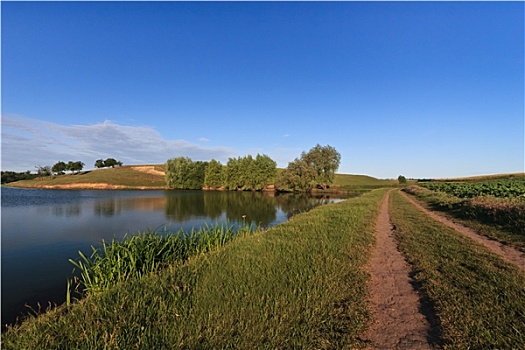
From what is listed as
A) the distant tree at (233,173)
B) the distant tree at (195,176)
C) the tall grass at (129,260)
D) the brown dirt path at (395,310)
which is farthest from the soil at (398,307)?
the distant tree at (195,176)

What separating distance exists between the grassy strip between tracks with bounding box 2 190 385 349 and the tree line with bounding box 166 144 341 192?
60044 mm

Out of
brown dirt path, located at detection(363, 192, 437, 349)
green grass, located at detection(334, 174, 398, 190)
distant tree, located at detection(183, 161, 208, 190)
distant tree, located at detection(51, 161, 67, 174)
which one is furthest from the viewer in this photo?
distant tree, located at detection(51, 161, 67, 174)

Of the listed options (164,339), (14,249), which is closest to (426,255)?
(164,339)

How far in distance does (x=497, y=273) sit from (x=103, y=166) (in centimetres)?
14578

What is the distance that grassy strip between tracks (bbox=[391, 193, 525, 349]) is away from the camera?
11.5 ft

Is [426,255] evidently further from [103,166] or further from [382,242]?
[103,166]

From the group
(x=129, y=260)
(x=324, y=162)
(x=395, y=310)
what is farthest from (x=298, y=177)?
(x=395, y=310)

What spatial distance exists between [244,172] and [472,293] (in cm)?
7003

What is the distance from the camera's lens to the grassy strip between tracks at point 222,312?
11.3 ft

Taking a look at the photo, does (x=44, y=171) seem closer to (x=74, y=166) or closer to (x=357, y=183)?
(x=74, y=166)

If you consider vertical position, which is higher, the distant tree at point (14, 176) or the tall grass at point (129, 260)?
the distant tree at point (14, 176)

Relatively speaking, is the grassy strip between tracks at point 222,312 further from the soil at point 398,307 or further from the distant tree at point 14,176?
the distant tree at point 14,176

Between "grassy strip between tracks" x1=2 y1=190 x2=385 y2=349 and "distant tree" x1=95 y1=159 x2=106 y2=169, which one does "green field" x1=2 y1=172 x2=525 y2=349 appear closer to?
"grassy strip between tracks" x1=2 y1=190 x2=385 y2=349

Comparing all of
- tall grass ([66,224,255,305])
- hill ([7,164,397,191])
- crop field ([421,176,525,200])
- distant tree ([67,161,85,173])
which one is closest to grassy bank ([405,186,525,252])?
crop field ([421,176,525,200])
